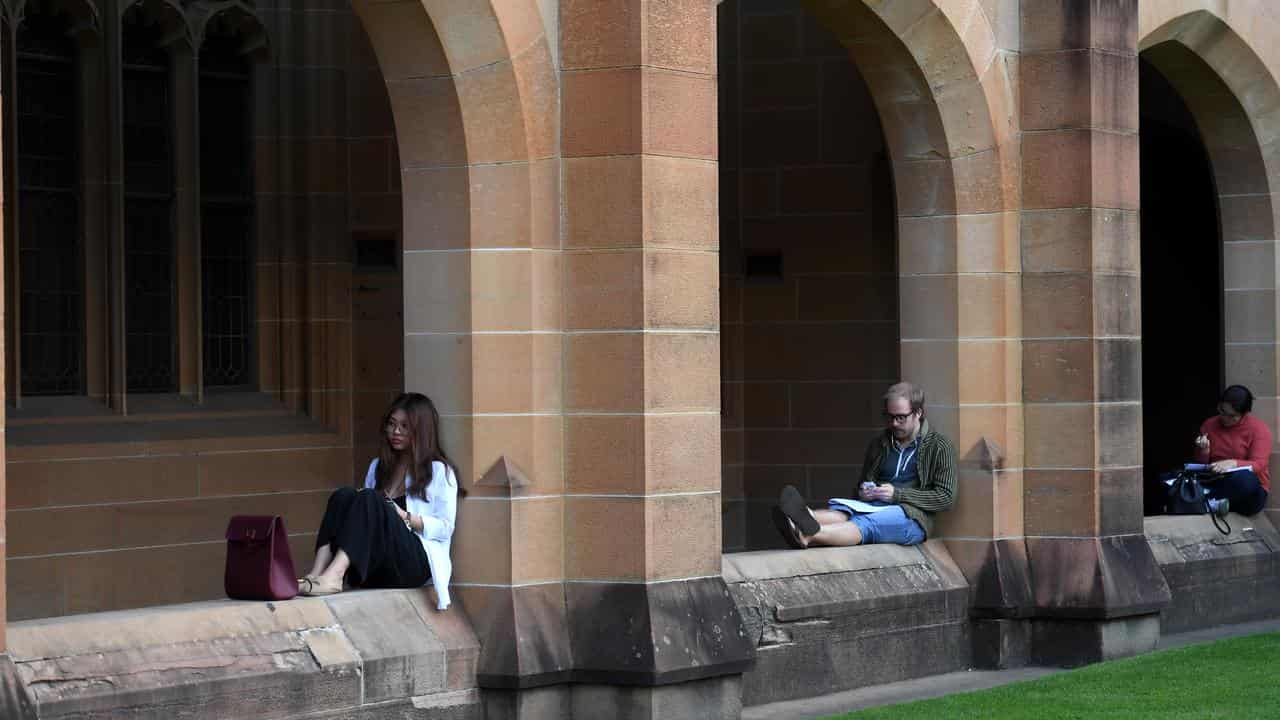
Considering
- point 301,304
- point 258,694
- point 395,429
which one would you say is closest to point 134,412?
point 301,304

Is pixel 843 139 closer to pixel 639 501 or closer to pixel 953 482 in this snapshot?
pixel 953 482

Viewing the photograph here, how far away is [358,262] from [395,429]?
404cm

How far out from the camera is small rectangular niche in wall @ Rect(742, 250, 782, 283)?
13.7 m

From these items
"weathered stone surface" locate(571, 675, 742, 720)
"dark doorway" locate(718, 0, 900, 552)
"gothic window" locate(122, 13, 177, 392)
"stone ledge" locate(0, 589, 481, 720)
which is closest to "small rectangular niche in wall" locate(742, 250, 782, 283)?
"dark doorway" locate(718, 0, 900, 552)

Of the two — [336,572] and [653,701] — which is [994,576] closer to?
[653,701]

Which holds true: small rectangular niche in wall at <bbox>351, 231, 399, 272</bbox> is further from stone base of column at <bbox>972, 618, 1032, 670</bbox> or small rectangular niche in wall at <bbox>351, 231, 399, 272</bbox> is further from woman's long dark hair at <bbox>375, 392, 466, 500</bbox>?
woman's long dark hair at <bbox>375, 392, 466, 500</bbox>

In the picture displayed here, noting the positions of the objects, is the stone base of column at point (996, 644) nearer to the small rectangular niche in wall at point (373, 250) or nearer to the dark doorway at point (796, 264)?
the dark doorway at point (796, 264)

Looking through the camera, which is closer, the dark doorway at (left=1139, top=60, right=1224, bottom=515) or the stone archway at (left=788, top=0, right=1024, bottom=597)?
the stone archway at (left=788, top=0, right=1024, bottom=597)

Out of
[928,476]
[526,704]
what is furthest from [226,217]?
[526,704]

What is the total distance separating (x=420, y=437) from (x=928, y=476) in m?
3.16

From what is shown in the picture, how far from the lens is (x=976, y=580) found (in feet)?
34.4

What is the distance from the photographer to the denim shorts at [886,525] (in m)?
10.1

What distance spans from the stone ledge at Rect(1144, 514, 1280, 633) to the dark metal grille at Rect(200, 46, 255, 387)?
16.1ft

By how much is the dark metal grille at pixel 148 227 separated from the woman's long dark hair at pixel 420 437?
3482 mm
